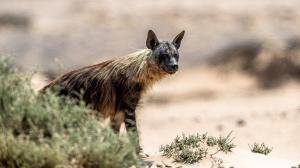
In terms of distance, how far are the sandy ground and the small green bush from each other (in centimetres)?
915

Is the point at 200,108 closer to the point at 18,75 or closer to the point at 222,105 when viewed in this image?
the point at 222,105

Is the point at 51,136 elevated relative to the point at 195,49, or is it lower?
elevated

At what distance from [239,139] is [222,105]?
12.6ft

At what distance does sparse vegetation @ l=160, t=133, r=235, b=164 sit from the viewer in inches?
391

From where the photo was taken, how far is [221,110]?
71.7ft

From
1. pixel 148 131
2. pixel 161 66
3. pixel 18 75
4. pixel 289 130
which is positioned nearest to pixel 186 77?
pixel 148 131

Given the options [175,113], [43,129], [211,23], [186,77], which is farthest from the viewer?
[211,23]

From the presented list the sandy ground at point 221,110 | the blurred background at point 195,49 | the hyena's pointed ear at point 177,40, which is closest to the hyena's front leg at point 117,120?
the hyena's pointed ear at point 177,40

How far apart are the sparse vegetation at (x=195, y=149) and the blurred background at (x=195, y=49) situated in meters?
8.35

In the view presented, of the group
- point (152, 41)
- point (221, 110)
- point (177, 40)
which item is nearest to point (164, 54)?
point (152, 41)

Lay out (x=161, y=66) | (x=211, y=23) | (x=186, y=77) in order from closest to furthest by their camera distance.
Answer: (x=161, y=66)
(x=186, y=77)
(x=211, y=23)

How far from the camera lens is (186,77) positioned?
23.8 meters

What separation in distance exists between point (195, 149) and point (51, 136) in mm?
2439

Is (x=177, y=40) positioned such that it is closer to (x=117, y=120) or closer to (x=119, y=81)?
(x=119, y=81)
